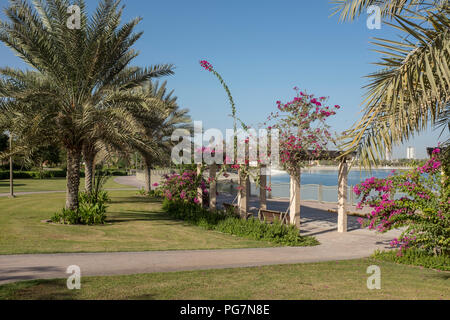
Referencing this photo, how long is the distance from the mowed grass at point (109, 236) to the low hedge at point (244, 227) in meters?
0.39

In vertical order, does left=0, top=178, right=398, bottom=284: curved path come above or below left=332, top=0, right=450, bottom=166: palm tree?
below

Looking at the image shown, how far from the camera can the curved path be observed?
263 inches

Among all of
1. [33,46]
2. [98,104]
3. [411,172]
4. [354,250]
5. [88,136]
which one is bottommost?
[354,250]

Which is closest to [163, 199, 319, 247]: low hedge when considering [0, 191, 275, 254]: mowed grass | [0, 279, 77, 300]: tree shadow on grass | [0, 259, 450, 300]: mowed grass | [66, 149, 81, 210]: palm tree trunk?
[0, 191, 275, 254]: mowed grass

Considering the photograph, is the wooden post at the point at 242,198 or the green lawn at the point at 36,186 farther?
the green lawn at the point at 36,186

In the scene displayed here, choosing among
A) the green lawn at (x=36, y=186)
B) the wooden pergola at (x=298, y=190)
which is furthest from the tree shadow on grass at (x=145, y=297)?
the green lawn at (x=36, y=186)

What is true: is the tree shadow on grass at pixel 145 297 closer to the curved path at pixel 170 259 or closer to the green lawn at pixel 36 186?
the curved path at pixel 170 259

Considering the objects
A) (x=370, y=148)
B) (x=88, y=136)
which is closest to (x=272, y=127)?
(x=88, y=136)

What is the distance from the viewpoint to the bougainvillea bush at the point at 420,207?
7922 millimetres

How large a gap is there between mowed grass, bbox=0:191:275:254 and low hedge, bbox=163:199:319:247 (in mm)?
387

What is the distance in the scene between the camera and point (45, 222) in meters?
12.7

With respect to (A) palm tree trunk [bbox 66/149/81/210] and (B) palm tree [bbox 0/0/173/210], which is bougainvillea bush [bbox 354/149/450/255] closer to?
(B) palm tree [bbox 0/0/173/210]

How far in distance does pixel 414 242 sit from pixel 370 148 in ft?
17.0

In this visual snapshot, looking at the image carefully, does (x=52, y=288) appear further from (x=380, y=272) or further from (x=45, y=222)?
(x=45, y=222)
